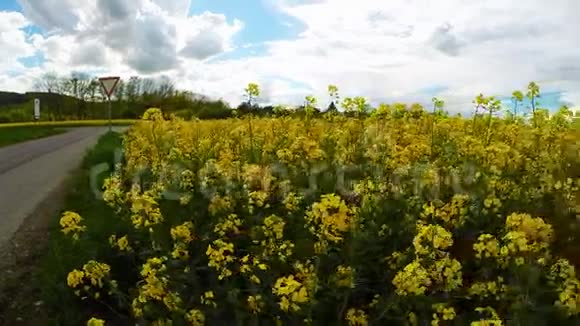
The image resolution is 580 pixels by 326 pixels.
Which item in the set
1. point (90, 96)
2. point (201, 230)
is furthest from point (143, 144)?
point (90, 96)

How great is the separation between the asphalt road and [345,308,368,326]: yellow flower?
5619mm

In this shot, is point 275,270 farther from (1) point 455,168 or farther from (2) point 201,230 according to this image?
(1) point 455,168

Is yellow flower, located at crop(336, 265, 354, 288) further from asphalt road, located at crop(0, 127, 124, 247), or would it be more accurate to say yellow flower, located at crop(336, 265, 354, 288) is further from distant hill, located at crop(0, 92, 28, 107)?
distant hill, located at crop(0, 92, 28, 107)

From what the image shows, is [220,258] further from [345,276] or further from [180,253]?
[345,276]

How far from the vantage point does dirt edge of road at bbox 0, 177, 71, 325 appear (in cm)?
545

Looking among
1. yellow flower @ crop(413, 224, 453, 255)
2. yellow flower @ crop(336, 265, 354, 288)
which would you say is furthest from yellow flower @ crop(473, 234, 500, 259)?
yellow flower @ crop(336, 265, 354, 288)

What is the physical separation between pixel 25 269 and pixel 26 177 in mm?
8765

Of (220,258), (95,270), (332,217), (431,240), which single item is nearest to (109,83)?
(95,270)

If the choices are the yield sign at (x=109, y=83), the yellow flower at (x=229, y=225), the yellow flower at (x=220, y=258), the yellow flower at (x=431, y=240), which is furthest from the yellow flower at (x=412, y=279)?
the yield sign at (x=109, y=83)

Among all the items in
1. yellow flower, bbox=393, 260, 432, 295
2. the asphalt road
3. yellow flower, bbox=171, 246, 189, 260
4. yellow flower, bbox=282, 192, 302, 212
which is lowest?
the asphalt road

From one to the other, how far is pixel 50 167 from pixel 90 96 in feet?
216

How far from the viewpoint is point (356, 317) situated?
368cm

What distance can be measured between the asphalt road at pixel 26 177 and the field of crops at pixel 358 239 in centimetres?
412

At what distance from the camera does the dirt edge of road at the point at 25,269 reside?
17.9ft
